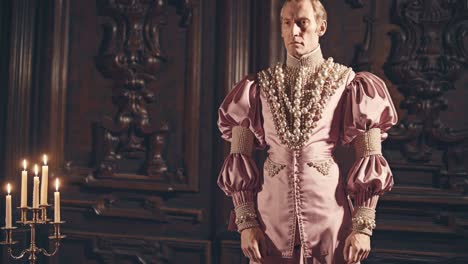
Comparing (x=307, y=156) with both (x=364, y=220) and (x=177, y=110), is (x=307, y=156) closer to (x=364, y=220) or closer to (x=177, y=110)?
(x=364, y=220)

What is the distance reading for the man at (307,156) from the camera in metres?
2.04

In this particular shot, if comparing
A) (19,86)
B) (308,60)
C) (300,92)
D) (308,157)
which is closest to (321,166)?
(308,157)

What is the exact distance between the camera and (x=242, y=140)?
7.22 feet

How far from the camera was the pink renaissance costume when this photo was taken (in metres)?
2.04

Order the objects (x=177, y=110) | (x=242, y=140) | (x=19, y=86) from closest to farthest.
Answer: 1. (x=242, y=140)
2. (x=177, y=110)
3. (x=19, y=86)

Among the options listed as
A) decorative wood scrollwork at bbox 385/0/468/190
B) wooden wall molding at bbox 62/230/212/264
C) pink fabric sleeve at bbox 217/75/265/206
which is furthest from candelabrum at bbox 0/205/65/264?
decorative wood scrollwork at bbox 385/0/468/190

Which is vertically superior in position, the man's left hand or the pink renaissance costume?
the pink renaissance costume

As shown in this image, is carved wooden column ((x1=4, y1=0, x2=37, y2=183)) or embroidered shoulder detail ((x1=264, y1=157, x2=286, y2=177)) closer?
embroidered shoulder detail ((x1=264, y1=157, x2=286, y2=177))

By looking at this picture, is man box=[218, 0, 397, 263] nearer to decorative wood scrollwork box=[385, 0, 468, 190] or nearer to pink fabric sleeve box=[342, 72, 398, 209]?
pink fabric sleeve box=[342, 72, 398, 209]

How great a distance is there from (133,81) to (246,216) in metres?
1.74

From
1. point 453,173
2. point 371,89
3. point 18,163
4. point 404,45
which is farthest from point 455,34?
point 18,163

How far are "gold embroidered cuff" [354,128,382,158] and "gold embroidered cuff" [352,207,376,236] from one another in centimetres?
18

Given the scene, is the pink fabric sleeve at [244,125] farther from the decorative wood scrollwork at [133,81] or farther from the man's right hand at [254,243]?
the decorative wood scrollwork at [133,81]

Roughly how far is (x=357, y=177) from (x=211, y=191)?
5.17 feet
